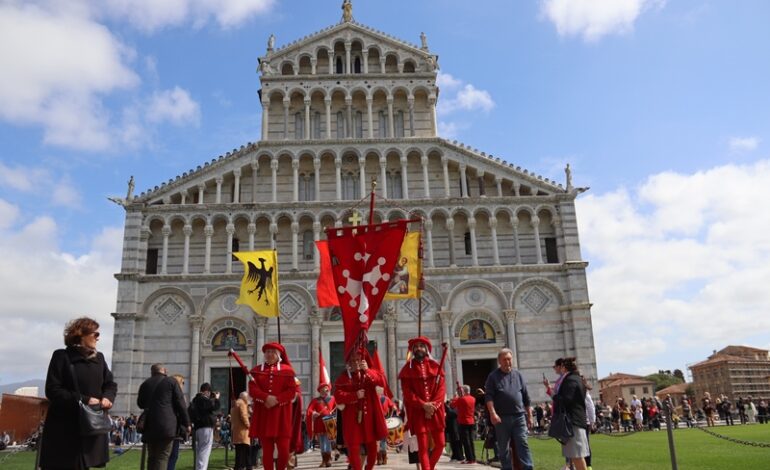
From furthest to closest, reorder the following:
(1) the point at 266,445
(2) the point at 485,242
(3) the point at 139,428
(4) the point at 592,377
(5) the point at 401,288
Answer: (2) the point at 485,242 < (4) the point at 592,377 < (5) the point at 401,288 < (1) the point at 266,445 < (3) the point at 139,428

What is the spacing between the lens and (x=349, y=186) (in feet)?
101

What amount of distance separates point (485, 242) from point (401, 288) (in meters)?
15.2

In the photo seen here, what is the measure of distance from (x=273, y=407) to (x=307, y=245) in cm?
2034

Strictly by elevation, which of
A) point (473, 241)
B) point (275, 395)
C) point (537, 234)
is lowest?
point (275, 395)

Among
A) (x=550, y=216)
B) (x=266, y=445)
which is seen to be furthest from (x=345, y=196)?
(x=266, y=445)

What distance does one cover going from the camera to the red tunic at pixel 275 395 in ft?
31.6

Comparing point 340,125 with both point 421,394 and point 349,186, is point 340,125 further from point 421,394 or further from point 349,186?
point 421,394

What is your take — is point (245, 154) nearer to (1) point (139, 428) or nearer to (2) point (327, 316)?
(2) point (327, 316)

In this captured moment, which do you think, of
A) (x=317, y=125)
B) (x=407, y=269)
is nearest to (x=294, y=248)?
(x=317, y=125)

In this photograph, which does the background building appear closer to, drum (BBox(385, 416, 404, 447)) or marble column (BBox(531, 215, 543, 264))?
marble column (BBox(531, 215, 543, 264))

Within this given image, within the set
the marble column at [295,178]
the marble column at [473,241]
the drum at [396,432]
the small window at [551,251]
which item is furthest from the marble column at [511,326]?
the drum at [396,432]

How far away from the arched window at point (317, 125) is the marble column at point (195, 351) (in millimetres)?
10873

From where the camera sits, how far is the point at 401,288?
50.9ft

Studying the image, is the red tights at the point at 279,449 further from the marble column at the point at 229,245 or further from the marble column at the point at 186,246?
the marble column at the point at 186,246
